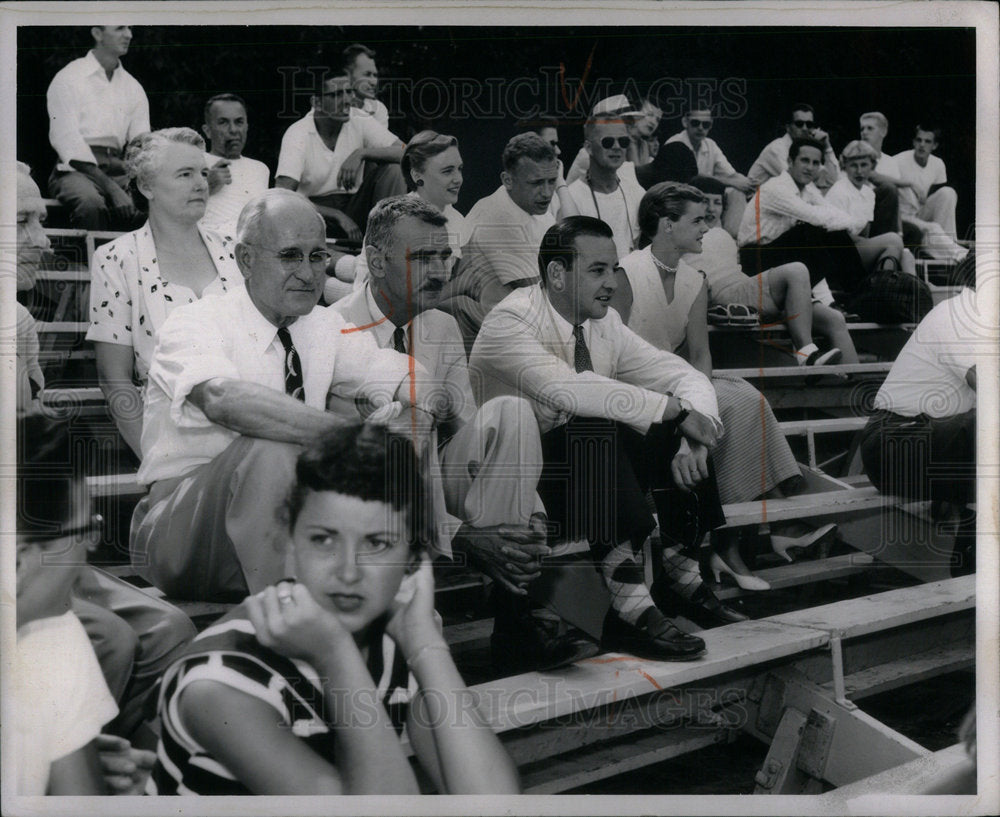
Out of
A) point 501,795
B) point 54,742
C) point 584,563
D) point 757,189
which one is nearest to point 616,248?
point 757,189

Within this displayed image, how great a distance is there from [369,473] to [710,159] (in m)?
1.56

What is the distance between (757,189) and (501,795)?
220 cm

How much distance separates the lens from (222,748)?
11.7ft

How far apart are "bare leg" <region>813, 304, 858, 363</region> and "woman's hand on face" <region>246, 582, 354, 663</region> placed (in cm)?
197

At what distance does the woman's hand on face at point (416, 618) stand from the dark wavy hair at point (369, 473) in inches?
3.7

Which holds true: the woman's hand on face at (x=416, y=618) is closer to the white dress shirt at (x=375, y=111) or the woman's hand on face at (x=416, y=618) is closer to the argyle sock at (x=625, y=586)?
the argyle sock at (x=625, y=586)

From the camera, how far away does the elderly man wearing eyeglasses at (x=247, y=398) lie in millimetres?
3723

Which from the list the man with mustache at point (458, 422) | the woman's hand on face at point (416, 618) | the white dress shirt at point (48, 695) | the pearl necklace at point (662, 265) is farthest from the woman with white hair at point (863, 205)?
the white dress shirt at point (48, 695)

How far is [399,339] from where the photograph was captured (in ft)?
12.9

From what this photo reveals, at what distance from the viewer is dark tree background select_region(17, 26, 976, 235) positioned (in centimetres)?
387

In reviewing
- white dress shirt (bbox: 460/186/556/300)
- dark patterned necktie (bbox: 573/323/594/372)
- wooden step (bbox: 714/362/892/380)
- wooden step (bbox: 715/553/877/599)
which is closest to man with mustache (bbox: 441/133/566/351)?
white dress shirt (bbox: 460/186/556/300)

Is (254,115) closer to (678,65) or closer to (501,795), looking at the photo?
(678,65)

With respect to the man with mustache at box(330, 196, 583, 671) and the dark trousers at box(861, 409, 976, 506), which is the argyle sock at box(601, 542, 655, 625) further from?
the dark trousers at box(861, 409, 976, 506)

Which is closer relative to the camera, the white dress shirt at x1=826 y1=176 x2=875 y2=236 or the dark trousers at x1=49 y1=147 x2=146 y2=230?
the dark trousers at x1=49 y1=147 x2=146 y2=230
